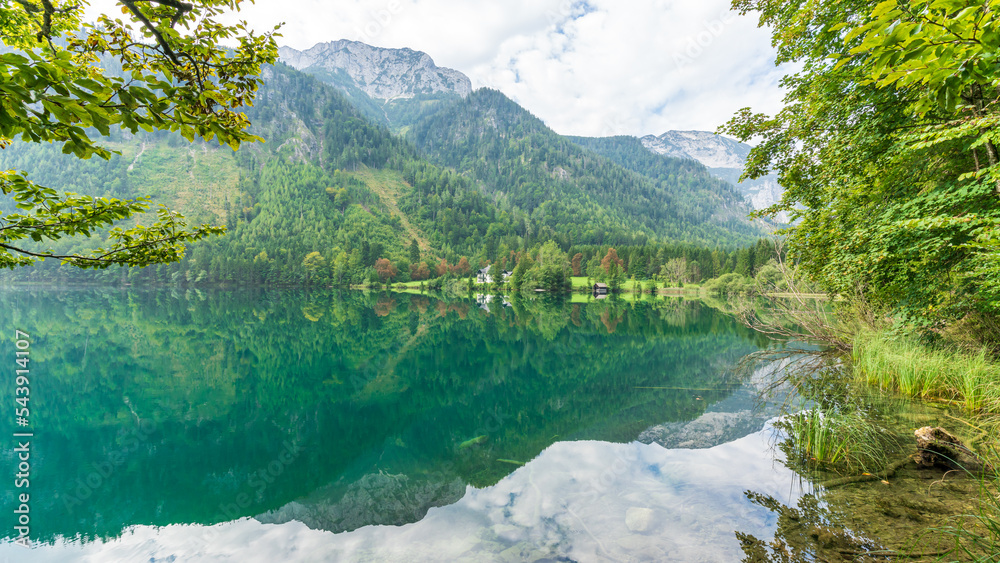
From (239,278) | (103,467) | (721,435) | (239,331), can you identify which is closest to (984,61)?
(721,435)

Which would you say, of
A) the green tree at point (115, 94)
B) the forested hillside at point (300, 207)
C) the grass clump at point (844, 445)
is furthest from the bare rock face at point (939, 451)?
the forested hillside at point (300, 207)

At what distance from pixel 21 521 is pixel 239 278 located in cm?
11254

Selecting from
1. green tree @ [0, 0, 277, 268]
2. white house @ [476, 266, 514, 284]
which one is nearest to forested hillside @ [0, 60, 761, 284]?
white house @ [476, 266, 514, 284]

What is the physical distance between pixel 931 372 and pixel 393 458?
14289mm

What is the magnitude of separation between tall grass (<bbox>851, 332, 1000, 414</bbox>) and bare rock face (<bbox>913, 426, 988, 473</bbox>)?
6.56ft

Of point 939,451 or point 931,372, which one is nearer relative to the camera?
point 939,451

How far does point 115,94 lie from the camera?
276 centimetres

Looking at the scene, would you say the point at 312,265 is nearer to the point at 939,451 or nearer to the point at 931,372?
the point at 931,372

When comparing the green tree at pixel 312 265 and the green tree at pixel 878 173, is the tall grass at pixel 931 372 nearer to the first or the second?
the green tree at pixel 878 173

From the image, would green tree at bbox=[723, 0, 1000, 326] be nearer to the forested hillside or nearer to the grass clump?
the grass clump

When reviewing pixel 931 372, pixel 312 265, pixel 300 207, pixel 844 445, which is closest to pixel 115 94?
pixel 844 445

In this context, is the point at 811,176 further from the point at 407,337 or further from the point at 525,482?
the point at 407,337

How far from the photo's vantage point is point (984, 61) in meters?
2.49

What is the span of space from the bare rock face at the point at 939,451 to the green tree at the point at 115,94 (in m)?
10.2
